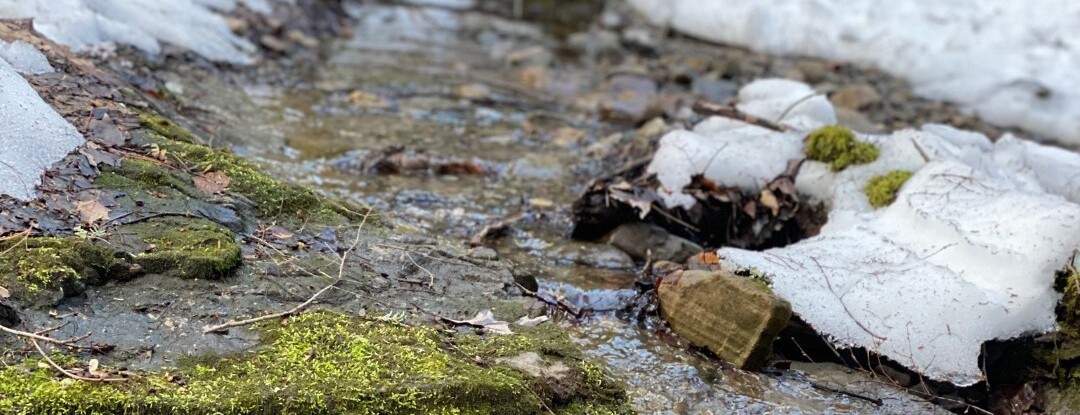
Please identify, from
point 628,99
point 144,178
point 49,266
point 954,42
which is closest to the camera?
point 49,266

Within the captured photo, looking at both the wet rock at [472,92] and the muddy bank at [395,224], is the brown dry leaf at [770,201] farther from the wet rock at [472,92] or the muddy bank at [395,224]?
the wet rock at [472,92]

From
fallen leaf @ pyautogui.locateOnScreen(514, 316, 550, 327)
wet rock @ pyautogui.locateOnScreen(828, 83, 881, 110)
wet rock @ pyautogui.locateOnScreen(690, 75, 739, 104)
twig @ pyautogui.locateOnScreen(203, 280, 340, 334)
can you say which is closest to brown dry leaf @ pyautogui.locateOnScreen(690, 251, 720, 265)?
fallen leaf @ pyautogui.locateOnScreen(514, 316, 550, 327)

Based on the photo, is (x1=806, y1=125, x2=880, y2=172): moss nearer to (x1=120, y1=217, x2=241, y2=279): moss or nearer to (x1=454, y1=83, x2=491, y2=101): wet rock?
(x1=120, y1=217, x2=241, y2=279): moss

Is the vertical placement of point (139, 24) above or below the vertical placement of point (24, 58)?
below

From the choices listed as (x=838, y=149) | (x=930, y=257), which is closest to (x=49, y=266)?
(x=930, y=257)

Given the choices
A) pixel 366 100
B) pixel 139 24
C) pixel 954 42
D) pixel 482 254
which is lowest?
pixel 366 100

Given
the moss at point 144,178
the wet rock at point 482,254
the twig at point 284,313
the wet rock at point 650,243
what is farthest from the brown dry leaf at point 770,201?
the moss at point 144,178

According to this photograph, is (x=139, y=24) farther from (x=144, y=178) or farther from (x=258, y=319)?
(x=258, y=319)
